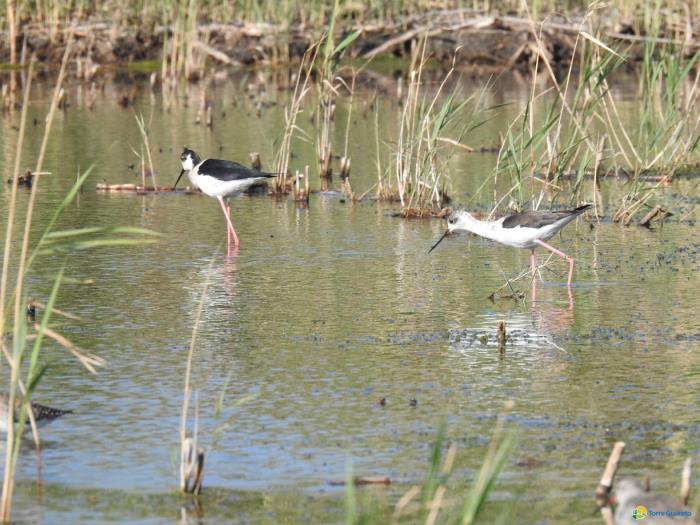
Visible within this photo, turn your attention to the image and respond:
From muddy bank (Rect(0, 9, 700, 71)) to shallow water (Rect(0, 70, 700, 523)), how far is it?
14877mm

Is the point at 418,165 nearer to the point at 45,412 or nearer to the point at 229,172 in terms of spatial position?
the point at 229,172

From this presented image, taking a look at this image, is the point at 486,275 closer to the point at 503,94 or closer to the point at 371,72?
the point at 503,94

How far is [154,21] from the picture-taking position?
29.2 meters

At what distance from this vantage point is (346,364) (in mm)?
8242

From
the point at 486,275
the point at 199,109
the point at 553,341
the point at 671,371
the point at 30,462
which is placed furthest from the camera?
the point at 199,109

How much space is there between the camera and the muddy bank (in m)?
28.5

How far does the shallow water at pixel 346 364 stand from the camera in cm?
615

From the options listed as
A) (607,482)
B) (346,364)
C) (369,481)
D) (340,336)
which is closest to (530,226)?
(340,336)

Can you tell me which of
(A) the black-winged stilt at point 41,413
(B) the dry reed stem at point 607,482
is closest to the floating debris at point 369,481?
(B) the dry reed stem at point 607,482

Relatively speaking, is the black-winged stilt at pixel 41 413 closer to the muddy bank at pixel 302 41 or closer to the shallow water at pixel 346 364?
the shallow water at pixel 346 364

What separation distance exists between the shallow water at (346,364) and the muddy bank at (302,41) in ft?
48.8

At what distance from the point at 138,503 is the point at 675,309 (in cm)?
504

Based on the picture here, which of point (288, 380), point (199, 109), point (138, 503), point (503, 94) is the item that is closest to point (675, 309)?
point (288, 380)

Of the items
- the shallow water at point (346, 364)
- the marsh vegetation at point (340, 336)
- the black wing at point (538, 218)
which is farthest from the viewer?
the black wing at point (538, 218)
